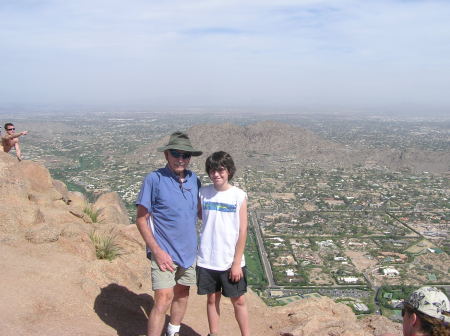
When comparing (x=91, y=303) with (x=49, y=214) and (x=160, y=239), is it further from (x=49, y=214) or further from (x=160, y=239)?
(x=49, y=214)

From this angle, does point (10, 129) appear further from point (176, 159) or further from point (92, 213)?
point (176, 159)

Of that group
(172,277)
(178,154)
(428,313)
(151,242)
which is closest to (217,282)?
(172,277)

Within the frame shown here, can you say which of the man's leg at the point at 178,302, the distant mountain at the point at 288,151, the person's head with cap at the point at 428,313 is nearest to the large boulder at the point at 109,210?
the man's leg at the point at 178,302

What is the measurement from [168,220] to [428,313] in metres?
2.55

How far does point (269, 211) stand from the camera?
4512cm

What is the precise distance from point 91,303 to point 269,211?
40.2 metres

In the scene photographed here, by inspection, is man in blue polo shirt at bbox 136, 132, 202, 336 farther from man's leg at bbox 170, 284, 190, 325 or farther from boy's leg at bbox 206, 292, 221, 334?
boy's leg at bbox 206, 292, 221, 334

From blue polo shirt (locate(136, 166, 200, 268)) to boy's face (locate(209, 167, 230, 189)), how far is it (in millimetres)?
322

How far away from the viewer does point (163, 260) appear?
14.1ft

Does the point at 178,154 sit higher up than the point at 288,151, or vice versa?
the point at 178,154

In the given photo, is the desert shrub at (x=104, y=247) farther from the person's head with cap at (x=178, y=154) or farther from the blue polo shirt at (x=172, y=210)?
the person's head with cap at (x=178, y=154)

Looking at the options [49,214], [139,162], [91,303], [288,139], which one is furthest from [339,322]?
[288,139]

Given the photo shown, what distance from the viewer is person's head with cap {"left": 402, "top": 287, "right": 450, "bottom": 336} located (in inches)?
115

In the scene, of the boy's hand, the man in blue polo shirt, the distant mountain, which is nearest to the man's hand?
the man in blue polo shirt
